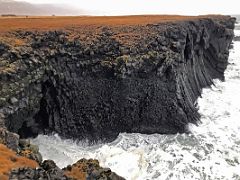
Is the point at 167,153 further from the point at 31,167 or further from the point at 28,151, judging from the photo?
the point at 31,167

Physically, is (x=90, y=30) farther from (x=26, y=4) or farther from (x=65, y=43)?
(x=26, y=4)

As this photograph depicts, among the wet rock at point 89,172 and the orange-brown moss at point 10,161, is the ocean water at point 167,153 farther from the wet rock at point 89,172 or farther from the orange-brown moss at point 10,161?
the orange-brown moss at point 10,161

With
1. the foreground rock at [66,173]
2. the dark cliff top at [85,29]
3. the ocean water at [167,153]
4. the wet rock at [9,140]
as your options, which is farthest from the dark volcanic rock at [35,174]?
the dark cliff top at [85,29]

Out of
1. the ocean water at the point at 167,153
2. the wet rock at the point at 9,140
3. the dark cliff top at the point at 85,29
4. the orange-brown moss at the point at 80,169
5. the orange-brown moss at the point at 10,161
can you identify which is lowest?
the ocean water at the point at 167,153

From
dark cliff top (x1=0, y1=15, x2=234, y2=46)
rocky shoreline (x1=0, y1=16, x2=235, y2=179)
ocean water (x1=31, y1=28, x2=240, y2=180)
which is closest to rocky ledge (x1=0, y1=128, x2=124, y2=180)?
ocean water (x1=31, y1=28, x2=240, y2=180)

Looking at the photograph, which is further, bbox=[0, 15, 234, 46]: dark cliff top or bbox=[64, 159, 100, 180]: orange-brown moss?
bbox=[0, 15, 234, 46]: dark cliff top

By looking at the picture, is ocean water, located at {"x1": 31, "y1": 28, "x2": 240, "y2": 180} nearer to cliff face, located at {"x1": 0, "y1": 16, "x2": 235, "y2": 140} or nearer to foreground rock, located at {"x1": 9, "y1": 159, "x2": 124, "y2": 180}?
cliff face, located at {"x1": 0, "y1": 16, "x2": 235, "y2": 140}
